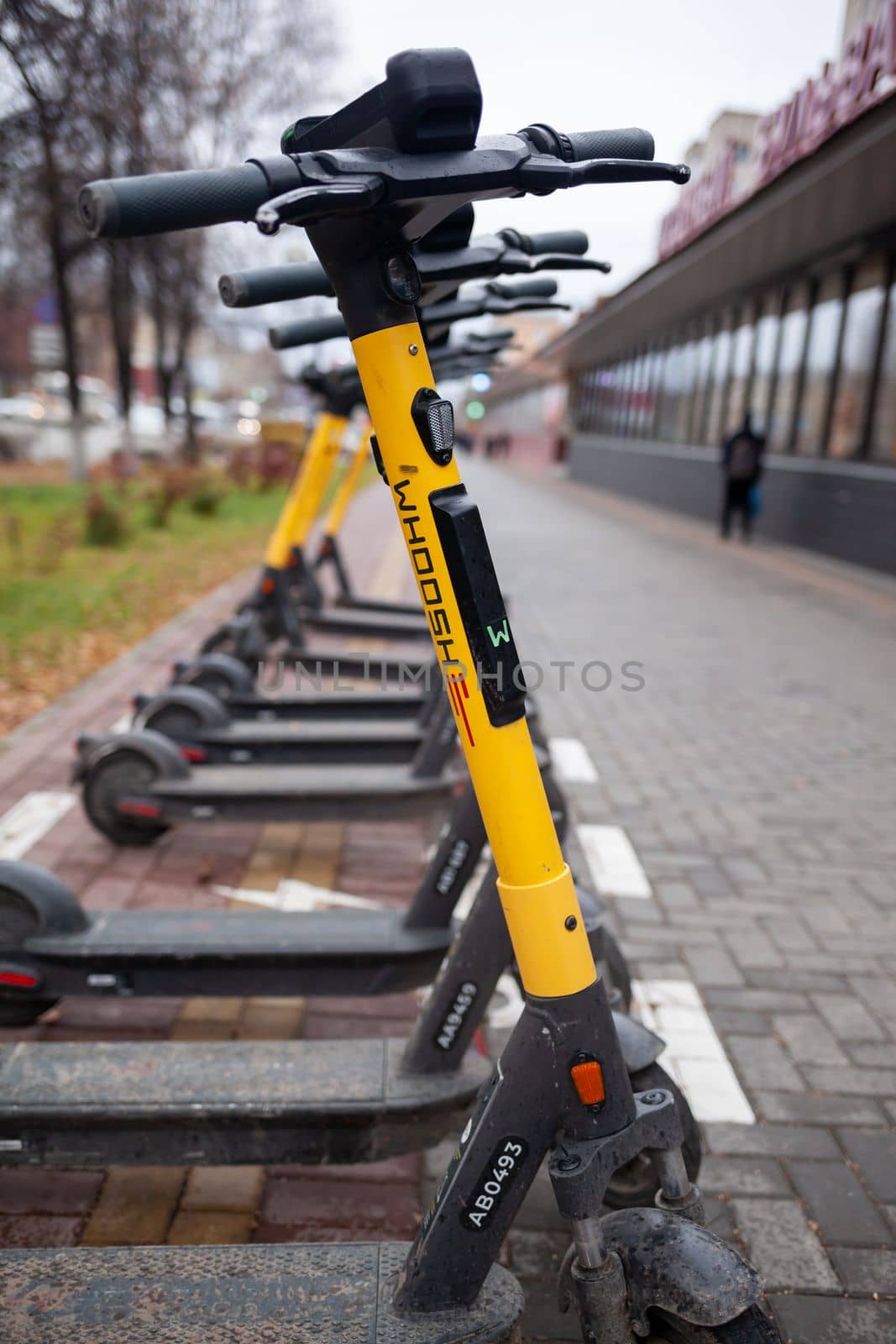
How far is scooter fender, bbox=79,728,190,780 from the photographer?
13.5 ft

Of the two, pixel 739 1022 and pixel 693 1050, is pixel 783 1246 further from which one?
pixel 739 1022

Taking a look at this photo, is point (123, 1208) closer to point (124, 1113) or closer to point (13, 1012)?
point (124, 1113)

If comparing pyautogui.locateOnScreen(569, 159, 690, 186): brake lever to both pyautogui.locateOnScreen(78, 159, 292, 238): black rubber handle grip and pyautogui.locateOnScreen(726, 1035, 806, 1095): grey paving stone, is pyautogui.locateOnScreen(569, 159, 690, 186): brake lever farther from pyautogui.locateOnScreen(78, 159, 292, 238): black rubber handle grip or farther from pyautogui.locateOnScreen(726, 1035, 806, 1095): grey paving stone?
pyautogui.locateOnScreen(726, 1035, 806, 1095): grey paving stone

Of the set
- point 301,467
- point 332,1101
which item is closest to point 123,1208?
point 332,1101

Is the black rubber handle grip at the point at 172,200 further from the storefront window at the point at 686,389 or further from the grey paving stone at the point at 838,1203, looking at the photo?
the storefront window at the point at 686,389

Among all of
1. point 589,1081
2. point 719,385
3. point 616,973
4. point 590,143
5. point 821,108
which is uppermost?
point 821,108

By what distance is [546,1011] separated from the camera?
1.64 meters

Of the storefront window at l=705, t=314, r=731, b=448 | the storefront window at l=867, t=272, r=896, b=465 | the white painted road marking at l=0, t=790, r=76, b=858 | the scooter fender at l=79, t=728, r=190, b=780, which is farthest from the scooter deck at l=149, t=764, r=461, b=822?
the storefront window at l=705, t=314, r=731, b=448

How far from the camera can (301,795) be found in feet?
13.6

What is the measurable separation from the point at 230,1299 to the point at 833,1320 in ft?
4.09

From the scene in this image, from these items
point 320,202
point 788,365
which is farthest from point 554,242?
point 788,365

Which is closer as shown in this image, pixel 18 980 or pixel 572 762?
pixel 18 980

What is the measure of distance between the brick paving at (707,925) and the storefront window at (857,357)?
18.1 ft

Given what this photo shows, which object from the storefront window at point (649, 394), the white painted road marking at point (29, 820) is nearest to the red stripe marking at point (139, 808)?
the white painted road marking at point (29, 820)
